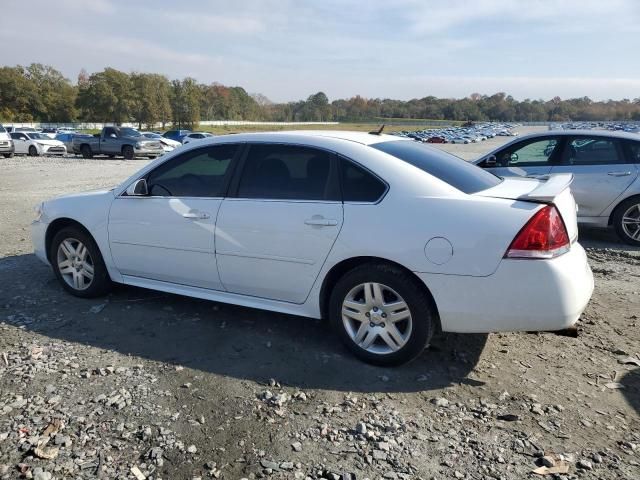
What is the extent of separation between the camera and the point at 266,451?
110 inches

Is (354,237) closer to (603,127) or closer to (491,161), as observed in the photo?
(491,161)

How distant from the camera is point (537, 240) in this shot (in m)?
3.23

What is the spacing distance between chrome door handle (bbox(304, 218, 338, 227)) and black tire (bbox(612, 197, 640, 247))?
5415mm

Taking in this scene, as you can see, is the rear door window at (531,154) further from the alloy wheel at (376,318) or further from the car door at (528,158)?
the alloy wheel at (376,318)

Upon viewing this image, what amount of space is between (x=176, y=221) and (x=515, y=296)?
265 centimetres

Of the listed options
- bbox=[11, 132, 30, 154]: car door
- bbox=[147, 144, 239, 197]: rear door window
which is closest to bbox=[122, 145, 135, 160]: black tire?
bbox=[11, 132, 30, 154]: car door

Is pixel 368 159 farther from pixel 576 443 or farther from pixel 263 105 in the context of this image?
pixel 263 105

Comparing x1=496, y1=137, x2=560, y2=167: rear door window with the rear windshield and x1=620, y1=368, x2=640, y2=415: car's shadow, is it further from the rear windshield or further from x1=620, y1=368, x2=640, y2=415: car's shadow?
x1=620, y1=368, x2=640, y2=415: car's shadow

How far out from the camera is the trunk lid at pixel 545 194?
134 inches

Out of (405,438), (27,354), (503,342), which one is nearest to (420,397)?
(405,438)

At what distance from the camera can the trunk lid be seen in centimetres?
340

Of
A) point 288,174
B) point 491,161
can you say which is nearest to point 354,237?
point 288,174

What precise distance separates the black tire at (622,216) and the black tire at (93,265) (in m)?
6.54

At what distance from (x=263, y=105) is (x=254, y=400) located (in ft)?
624
